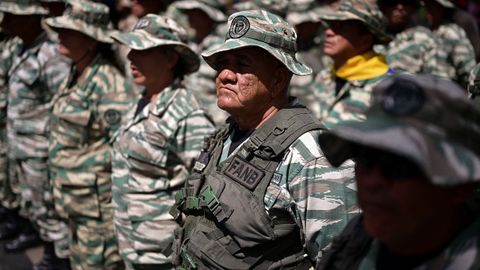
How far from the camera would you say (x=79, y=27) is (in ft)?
Answer: 14.6

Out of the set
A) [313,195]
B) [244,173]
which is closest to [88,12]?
[244,173]

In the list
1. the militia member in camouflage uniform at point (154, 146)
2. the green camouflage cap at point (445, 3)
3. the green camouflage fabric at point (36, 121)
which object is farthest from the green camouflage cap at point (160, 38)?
the green camouflage cap at point (445, 3)

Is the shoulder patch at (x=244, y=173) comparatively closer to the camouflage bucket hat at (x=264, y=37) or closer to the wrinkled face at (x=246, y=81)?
the wrinkled face at (x=246, y=81)

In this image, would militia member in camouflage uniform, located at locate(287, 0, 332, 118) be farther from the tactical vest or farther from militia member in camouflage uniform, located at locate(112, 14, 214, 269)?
the tactical vest

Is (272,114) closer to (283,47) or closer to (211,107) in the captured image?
(283,47)

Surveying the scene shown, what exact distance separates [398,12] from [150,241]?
3.96 metres

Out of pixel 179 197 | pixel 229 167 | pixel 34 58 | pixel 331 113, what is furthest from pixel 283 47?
pixel 34 58

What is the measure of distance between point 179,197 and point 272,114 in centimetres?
59

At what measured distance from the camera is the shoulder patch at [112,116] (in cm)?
435

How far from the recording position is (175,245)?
2.78 m

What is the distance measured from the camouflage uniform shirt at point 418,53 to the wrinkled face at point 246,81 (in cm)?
349

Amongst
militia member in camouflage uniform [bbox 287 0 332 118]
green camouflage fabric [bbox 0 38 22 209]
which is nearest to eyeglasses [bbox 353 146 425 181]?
militia member in camouflage uniform [bbox 287 0 332 118]

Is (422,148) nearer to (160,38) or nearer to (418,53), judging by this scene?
(160,38)

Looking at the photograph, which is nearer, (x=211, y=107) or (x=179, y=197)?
(x=179, y=197)
